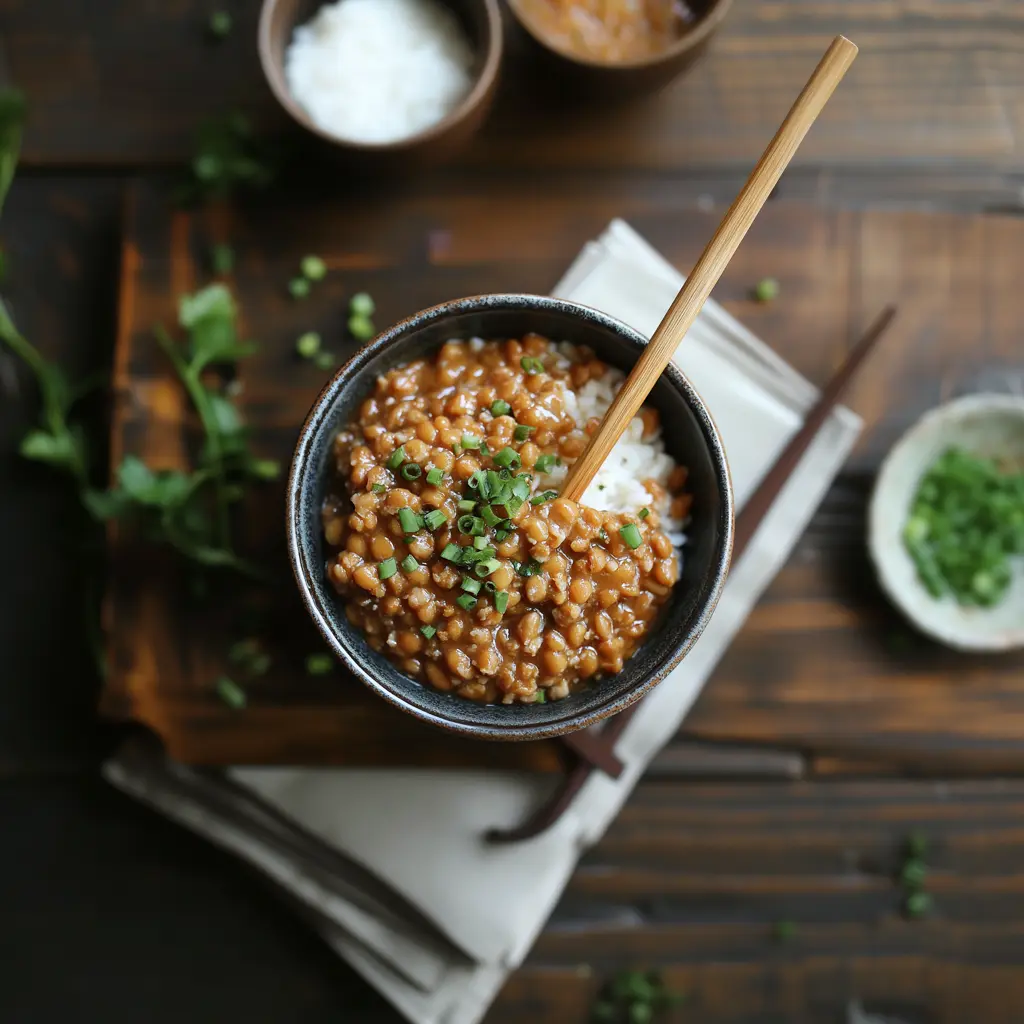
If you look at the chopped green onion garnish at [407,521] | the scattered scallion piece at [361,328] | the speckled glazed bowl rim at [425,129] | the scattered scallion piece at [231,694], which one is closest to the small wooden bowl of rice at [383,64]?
the speckled glazed bowl rim at [425,129]

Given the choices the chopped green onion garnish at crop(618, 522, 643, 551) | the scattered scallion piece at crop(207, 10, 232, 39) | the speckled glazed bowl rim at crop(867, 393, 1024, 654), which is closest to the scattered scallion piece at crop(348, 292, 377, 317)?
the scattered scallion piece at crop(207, 10, 232, 39)

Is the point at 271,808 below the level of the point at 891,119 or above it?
below

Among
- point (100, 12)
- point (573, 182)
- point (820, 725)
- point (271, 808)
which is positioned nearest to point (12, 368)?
point (100, 12)

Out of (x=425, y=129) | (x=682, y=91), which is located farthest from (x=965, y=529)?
(x=425, y=129)

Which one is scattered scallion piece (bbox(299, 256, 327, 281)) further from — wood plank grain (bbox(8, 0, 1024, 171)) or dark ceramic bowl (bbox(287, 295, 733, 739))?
dark ceramic bowl (bbox(287, 295, 733, 739))

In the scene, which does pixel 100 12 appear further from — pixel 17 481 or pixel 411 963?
pixel 411 963
